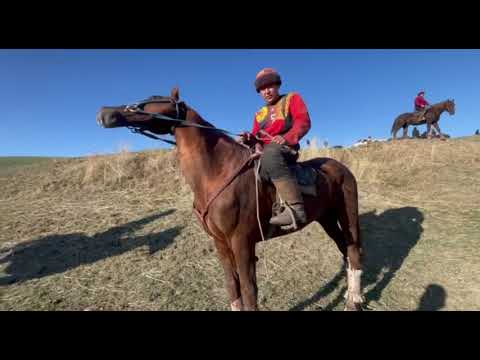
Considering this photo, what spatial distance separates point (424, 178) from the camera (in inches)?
378

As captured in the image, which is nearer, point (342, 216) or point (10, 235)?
point (342, 216)

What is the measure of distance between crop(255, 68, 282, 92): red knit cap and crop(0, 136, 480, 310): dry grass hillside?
122 inches

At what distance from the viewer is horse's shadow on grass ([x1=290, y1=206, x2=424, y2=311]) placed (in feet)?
13.5

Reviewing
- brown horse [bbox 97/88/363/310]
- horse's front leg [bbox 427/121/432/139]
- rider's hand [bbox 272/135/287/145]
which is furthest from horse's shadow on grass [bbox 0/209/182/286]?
horse's front leg [bbox 427/121/432/139]

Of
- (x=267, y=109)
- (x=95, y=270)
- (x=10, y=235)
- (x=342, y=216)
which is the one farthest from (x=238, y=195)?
(x=10, y=235)

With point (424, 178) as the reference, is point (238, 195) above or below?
below

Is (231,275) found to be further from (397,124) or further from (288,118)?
(397,124)

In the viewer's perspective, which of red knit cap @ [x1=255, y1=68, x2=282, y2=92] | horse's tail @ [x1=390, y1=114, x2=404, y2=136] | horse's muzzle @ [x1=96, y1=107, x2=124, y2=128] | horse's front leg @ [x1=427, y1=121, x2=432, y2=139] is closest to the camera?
horse's muzzle @ [x1=96, y1=107, x2=124, y2=128]

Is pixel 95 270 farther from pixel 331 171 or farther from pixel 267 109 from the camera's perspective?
pixel 331 171

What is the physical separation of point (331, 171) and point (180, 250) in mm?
3287

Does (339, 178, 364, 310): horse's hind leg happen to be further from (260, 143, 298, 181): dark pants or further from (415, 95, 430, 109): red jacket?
(415, 95, 430, 109): red jacket

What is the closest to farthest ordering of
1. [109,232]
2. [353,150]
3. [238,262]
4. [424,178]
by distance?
1. [238,262]
2. [109,232]
3. [424,178]
4. [353,150]

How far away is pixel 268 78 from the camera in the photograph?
9.27ft

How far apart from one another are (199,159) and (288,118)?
3.79ft
